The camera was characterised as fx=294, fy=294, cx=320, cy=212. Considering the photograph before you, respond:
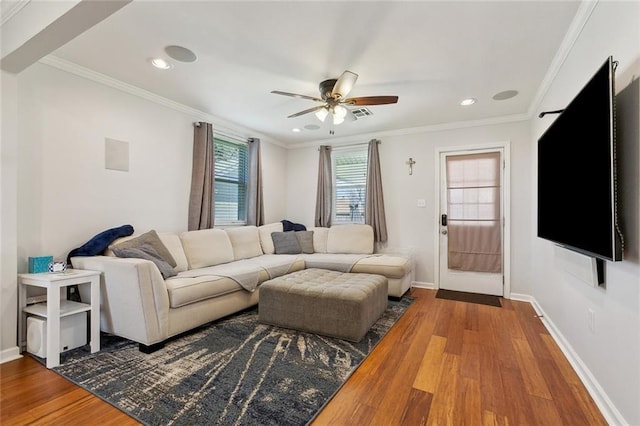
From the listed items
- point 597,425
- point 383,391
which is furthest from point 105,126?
point 597,425

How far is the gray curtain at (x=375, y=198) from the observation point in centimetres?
466

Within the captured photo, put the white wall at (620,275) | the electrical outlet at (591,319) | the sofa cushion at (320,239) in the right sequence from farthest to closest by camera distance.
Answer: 1. the sofa cushion at (320,239)
2. the electrical outlet at (591,319)
3. the white wall at (620,275)

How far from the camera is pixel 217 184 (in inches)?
172

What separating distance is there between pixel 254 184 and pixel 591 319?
164 inches

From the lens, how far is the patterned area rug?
1.62m

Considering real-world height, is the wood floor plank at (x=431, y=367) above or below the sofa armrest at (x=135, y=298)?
below

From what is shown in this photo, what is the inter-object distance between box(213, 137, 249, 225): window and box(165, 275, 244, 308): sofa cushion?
165 centimetres

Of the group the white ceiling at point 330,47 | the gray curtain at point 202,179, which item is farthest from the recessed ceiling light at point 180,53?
the gray curtain at point 202,179

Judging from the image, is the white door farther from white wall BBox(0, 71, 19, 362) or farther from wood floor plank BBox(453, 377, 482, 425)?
white wall BBox(0, 71, 19, 362)

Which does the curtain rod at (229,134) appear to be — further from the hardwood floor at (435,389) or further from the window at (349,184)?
the hardwood floor at (435,389)

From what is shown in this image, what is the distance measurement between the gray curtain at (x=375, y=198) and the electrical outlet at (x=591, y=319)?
112 inches

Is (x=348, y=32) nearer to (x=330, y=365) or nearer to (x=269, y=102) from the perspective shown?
(x=269, y=102)

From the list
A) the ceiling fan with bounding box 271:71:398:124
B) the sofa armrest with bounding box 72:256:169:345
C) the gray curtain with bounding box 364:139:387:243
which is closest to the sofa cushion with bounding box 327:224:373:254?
the gray curtain with bounding box 364:139:387:243

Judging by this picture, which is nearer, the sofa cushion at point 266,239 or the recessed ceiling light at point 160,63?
the recessed ceiling light at point 160,63
